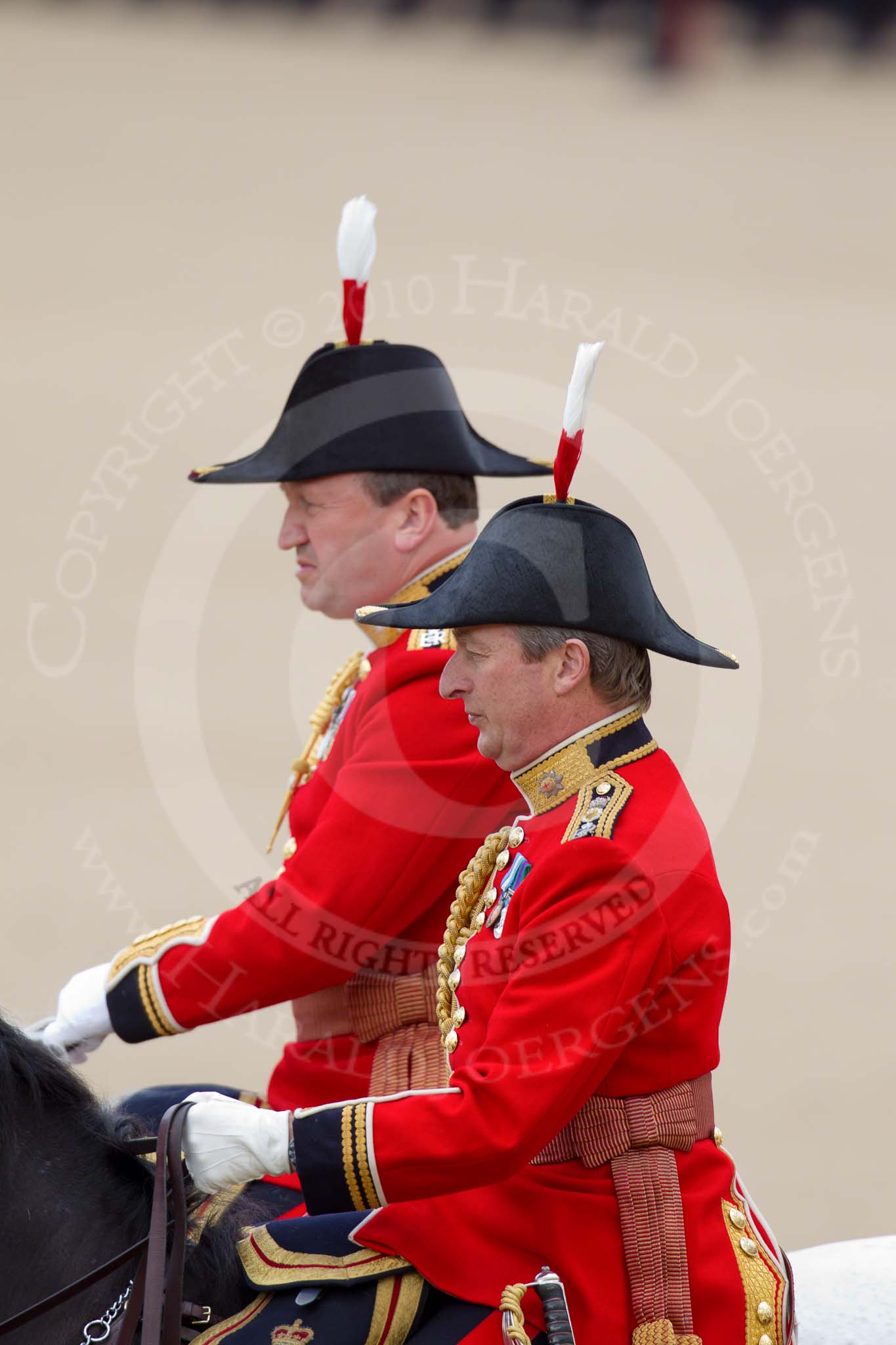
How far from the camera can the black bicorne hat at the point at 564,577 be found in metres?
2.45

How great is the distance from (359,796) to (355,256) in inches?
45.3

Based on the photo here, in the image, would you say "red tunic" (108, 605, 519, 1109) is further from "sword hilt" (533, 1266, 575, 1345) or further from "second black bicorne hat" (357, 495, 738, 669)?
"sword hilt" (533, 1266, 575, 1345)

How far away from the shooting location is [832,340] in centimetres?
1401

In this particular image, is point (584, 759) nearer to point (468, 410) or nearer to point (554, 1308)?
point (554, 1308)

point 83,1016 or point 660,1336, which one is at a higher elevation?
point 83,1016

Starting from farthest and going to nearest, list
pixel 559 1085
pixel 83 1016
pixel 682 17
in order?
pixel 682 17
pixel 83 1016
pixel 559 1085

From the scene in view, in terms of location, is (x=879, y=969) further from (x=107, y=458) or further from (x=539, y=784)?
(x=107, y=458)

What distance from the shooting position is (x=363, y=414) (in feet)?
11.0

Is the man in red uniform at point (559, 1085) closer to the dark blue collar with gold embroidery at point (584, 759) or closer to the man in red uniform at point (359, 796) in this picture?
the dark blue collar with gold embroidery at point (584, 759)

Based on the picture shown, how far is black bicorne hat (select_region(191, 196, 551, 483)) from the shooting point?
333 cm

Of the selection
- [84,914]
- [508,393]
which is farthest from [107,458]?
[84,914]
